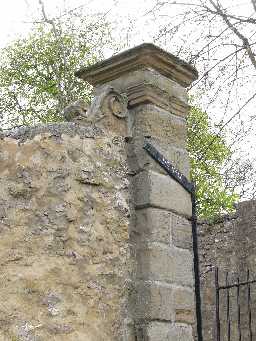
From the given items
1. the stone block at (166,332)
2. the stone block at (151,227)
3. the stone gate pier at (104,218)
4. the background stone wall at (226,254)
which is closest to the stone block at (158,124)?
the stone gate pier at (104,218)

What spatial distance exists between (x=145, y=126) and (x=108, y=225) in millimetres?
725

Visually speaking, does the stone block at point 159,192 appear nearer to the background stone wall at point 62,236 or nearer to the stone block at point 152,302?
the background stone wall at point 62,236

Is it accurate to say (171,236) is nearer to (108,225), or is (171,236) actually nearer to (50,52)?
(108,225)

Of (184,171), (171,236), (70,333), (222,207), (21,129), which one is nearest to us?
(70,333)

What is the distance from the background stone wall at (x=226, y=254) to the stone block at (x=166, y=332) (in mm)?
5256

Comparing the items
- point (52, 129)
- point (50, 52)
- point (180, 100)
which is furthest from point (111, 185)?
point (50, 52)

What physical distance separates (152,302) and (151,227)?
1.49 ft

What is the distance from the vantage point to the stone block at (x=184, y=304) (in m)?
3.85

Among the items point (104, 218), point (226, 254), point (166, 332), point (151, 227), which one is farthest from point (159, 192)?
point (226, 254)

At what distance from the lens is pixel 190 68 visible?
14.2 ft

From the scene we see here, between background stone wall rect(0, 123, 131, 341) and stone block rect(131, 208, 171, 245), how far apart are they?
8cm

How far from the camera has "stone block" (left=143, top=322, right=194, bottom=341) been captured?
3635mm

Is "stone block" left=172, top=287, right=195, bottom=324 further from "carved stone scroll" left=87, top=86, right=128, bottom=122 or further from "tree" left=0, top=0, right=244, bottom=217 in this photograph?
"tree" left=0, top=0, right=244, bottom=217

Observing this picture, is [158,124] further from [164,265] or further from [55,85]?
[55,85]
